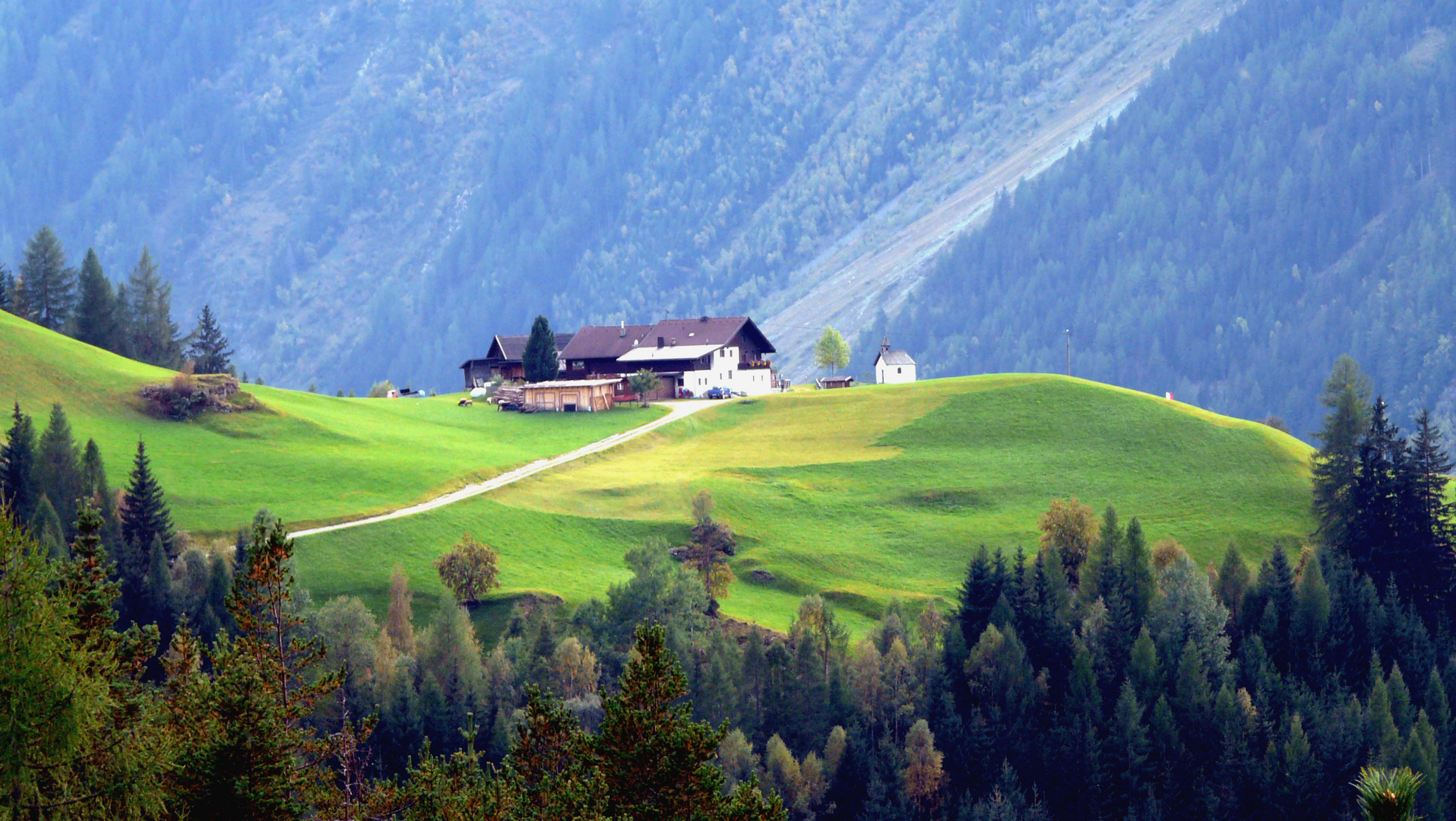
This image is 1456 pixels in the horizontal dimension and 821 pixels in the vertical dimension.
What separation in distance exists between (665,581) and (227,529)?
28598 millimetres

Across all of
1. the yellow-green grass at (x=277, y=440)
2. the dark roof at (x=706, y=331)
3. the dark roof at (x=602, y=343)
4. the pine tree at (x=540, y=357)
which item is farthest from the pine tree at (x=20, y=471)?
the dark roof at (x=706, y=331)

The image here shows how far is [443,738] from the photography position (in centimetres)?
7238

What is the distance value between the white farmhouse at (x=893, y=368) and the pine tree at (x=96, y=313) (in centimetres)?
7948

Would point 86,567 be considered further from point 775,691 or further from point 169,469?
point 169,469

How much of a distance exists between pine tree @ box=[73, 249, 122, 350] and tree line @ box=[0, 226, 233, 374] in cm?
7

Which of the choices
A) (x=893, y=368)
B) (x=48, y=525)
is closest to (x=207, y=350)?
(x=48, y=525)

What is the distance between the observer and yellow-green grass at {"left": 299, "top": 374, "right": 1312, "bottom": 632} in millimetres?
93062

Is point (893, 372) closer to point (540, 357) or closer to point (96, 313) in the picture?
point (540, 357)

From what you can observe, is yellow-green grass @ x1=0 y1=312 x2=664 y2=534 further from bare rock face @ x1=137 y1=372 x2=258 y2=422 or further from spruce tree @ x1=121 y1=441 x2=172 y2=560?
spruce tree @ x1=121 y1=441 x2=172 y2=560

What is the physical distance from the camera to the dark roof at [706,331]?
510 feet

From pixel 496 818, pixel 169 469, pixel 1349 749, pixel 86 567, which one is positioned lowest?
pixel 1349 749

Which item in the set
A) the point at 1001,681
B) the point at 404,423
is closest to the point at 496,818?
the point at 1001,681

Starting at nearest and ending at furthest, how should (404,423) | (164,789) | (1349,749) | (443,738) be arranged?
(164,789), (443,738), (1349,749), (404,423)

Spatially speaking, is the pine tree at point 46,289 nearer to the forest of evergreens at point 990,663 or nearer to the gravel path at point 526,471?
the forest of evergreens at point 990,663
